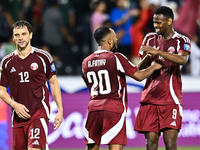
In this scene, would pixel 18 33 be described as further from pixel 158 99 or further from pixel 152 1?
pixel 152 1

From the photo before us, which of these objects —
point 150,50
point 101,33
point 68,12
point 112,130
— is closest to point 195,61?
point 68,12

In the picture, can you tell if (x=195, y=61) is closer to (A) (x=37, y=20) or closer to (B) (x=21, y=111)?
(A) (x=37, y=20)

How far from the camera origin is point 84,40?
1284 centimetres

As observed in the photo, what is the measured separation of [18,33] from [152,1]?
312 inches

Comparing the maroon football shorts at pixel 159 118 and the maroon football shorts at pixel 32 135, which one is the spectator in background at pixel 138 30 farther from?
the maroon football shorts at pixel 32 135

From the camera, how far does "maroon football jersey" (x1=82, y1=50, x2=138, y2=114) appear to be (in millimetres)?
6160

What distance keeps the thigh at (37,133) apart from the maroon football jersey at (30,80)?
0.08 metres

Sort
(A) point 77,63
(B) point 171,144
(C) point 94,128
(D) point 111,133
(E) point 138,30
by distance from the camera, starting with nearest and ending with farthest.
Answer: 1. (D) point 111,133
2. (C) point 94,128
3. (B) point 171,144
4. (E) point 138,30
5. (A) point 77,63

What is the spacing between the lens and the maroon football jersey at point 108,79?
616 centimetres

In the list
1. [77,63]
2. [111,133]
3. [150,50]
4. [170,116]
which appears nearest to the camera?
[111,133]

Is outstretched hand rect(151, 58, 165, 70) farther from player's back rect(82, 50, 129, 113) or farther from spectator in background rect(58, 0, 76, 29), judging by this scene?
spectator in background rect(58, 0, 76, 29)

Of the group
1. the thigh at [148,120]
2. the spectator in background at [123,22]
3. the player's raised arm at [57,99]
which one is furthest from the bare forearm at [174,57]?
the spectator in background at [123,22]

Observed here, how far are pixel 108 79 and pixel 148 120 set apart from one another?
1082 millimetres

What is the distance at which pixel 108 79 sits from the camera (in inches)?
243
